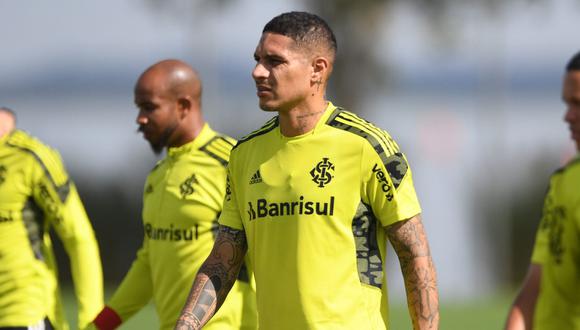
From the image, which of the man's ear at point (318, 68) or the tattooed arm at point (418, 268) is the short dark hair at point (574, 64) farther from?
the man's ear at point (318, 68)

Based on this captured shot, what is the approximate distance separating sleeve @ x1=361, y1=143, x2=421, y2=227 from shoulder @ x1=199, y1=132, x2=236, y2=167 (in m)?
2.43

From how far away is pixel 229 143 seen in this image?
354 inches

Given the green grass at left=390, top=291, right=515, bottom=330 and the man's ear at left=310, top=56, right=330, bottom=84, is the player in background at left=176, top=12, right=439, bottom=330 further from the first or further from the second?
the green grass at left=390, top=291, right=515, bottom=330

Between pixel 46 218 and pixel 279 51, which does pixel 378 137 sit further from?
pixel 46 218

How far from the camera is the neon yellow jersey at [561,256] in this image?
6500 millimetres

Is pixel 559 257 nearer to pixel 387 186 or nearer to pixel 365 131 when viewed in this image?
pixel 387 186

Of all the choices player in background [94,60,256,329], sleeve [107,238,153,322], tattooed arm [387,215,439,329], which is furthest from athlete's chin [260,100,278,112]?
sleeve [107,238,153,322]

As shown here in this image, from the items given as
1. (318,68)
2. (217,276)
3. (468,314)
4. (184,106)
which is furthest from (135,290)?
(468,314)

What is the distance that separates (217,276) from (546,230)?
1.51 meters

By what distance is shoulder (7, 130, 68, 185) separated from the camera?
8.92 m

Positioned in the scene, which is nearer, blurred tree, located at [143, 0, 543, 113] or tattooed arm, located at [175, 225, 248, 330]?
tattooed arm, located at [175, 225, 248, 330]

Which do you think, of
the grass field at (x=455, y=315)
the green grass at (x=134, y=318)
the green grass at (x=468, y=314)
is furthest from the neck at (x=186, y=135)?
the grass field at (x=455, y=315)

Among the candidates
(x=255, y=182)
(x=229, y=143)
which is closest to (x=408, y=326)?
(x=229, y=143)

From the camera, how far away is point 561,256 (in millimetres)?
6535
